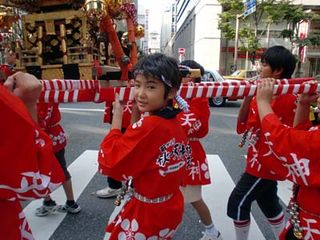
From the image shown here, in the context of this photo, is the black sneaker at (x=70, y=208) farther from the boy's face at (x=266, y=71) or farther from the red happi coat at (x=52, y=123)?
the boy's face at (x=266, y=71)

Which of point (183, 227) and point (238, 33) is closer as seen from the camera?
point (183, 227)

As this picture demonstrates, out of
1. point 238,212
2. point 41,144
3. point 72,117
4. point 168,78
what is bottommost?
point 72,117

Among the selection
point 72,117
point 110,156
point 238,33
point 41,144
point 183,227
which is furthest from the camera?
point 238,33

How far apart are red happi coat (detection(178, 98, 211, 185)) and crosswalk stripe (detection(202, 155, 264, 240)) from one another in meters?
0.77

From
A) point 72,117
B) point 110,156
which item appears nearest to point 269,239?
point 110,156

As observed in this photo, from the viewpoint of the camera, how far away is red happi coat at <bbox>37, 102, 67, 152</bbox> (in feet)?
10.9

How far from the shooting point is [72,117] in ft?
32.3

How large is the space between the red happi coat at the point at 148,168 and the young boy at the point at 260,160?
82 centimetres

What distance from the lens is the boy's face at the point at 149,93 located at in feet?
5.87

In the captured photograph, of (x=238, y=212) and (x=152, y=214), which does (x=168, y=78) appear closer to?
(x=152, y=214)

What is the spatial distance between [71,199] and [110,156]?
2262 millimetres

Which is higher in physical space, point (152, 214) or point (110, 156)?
point (110, 156)

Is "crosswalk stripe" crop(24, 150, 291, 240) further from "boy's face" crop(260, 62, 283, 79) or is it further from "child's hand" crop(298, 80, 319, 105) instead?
"child's hand" crop(298, 80, 319, 105)

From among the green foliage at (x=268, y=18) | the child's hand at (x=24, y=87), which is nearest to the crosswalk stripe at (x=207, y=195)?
the child's hand at (x=24, y=87)
